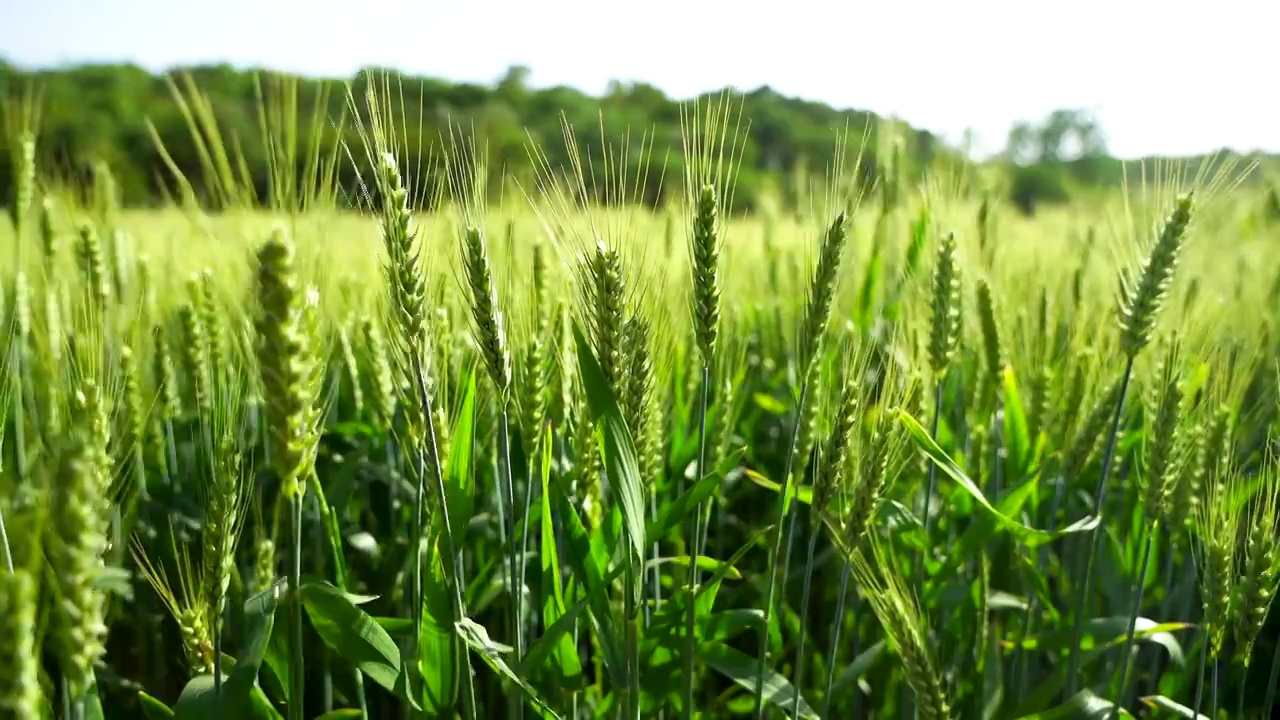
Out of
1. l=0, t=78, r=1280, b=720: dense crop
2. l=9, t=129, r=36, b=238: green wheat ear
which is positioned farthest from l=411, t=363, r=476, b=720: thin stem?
l=9, t=129, r=36, b=238: green wheat ear

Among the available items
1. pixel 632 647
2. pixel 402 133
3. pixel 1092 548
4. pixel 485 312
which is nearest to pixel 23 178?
pixel 402 133

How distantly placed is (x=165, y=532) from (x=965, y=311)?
1.84 metres

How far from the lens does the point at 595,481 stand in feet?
4.10

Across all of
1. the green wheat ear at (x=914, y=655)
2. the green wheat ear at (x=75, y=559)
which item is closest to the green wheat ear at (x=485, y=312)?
the green wheat ear at (x=75, y=559)

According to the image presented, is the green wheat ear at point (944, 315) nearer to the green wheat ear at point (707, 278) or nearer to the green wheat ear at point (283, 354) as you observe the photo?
the green wheat ear at point (707, 278)

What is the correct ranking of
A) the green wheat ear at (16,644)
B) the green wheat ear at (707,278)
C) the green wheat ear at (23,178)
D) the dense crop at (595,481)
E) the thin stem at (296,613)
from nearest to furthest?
the green wheat ear at (16,644)
the thin stem at (296,613)
the dense crop at (595,481)
the green wheat ear at (707,278)
the green wheat ear at (23,178)

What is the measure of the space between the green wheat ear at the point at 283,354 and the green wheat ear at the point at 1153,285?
3.73 ft

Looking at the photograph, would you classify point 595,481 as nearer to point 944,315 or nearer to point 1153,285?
point 944,315

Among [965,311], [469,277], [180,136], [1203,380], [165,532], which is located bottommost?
[165,532]

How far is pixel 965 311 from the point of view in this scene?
1.92m

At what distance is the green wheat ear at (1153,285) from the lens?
1253 mm

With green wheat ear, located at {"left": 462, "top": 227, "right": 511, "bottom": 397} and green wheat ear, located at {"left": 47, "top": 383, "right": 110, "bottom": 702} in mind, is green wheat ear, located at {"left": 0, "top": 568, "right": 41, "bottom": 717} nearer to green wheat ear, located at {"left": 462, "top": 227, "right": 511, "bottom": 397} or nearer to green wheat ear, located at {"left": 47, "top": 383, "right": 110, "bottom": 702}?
green wheat ear, located at {"left": 47, "top": 383, "right": 110, "bottom": 702}

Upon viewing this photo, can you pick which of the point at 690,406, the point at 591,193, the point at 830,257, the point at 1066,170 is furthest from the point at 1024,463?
the point at 1066,170

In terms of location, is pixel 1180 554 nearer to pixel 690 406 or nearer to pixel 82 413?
pixel 690 406
